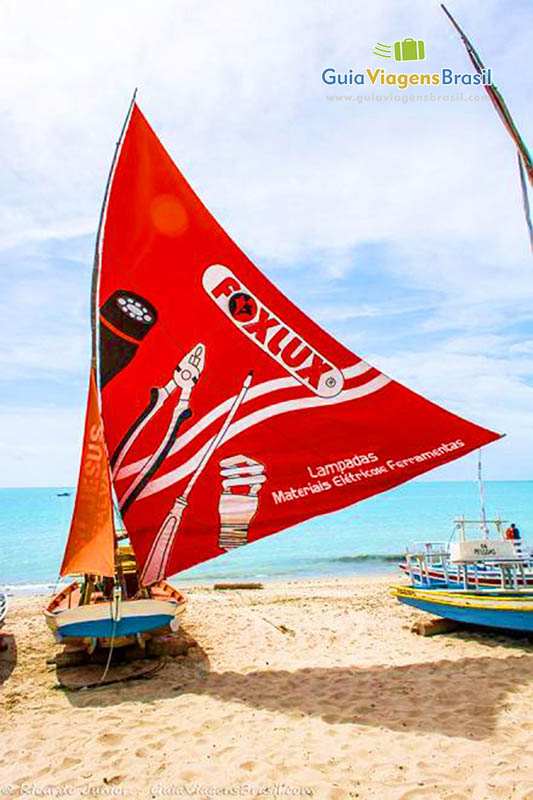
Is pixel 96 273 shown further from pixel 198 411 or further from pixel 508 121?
pixel 508 121

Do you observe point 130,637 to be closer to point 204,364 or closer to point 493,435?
point 204,364

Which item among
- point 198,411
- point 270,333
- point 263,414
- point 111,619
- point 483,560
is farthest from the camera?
point 483,560

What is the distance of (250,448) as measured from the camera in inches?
313

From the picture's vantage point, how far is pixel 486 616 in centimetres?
908

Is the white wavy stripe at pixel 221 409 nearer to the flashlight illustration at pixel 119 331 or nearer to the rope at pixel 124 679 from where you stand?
the flashlight illustration at pixel 119 331

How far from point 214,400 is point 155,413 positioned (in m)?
0.85

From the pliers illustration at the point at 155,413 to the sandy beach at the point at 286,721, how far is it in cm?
264

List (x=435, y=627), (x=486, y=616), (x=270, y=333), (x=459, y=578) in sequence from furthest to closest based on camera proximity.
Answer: (x=459, y=578)
(x=435, y=627)
(x=486, y=616)
(x=270, y=333)

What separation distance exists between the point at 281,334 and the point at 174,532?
3.25 m

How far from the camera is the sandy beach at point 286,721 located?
4738 mm

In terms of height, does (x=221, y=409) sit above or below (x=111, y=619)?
above

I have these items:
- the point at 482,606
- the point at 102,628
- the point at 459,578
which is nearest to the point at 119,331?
the point at 102,628

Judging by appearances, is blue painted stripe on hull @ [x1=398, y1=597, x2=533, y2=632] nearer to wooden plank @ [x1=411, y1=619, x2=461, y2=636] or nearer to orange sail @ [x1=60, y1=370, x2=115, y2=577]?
wooden plank @ [x1=411, y1=619, x2=461, y2=636]

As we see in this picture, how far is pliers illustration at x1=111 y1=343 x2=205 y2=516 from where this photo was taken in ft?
25.3
